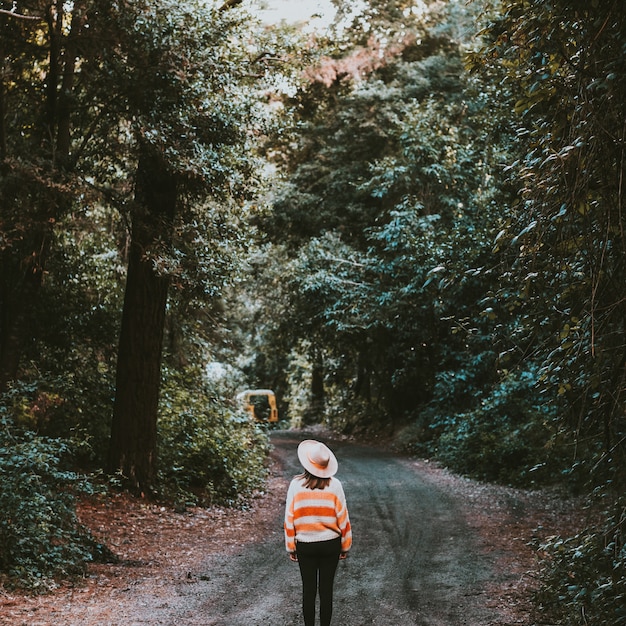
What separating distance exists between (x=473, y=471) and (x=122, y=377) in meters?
9.10

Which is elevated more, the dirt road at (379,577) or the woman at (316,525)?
the woman at (316,525)

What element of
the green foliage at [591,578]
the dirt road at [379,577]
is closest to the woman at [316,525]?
the dirt road at [379,577]

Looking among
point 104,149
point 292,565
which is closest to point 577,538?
point 292,565

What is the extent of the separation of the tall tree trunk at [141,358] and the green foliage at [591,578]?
7.29 metres

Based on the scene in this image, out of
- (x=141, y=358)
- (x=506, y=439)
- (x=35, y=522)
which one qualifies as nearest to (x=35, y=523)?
(x=35, y=522)

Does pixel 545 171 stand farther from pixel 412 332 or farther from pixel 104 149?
pixel 412 332

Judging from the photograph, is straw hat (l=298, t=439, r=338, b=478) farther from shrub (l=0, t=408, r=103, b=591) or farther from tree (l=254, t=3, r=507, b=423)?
tree (l=254, t=3, r=507, b=423)

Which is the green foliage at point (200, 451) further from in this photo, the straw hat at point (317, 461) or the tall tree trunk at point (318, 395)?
the tall tree trunk at point (318, 395)

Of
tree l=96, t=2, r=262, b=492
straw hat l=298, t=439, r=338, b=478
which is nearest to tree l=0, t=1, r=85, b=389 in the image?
tree l=96, t=2, r=262, b=492

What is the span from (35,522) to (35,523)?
0.03m

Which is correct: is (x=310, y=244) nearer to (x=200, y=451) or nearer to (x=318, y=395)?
(x=200, y=451)

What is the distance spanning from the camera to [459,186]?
23.8 m

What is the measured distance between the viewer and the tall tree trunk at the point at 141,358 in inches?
500

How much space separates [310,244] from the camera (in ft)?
85.5
